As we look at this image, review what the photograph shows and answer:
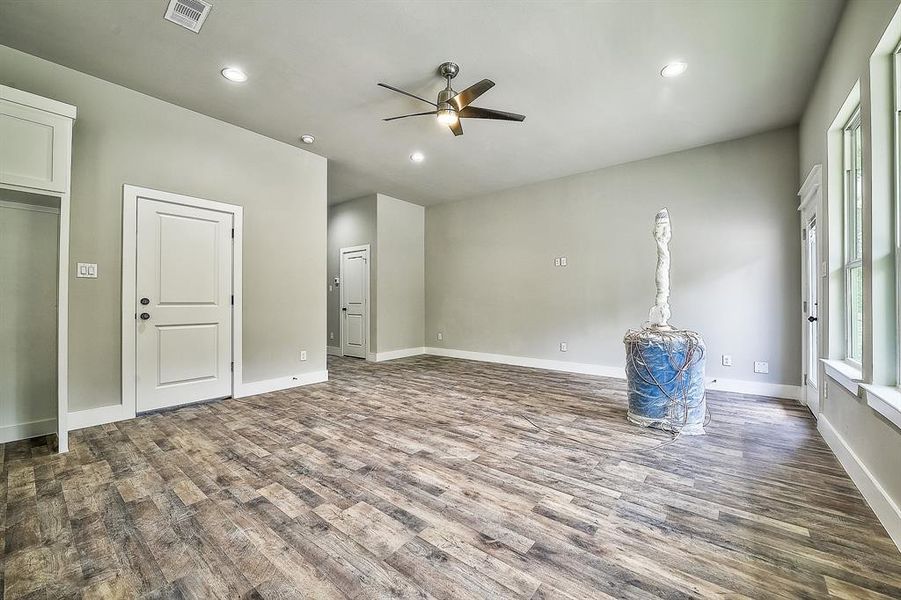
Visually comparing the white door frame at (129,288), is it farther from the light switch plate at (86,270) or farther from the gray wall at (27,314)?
the gray wall at (27,314)

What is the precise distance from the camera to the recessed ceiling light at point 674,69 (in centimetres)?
287

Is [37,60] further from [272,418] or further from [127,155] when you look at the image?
[272,418]

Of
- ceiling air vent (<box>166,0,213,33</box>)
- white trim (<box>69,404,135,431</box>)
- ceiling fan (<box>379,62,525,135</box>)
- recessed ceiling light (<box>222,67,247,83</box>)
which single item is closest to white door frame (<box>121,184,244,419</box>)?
white trim (<box>69,404,135,431</box>)

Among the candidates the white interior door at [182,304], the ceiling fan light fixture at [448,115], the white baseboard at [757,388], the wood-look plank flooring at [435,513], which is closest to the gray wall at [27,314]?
the wood-look plank flooring at [435,513]

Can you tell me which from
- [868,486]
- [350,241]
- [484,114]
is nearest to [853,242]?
[868,486]

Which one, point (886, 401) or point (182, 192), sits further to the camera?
point (182, 192)

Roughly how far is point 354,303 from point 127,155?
12.9ft

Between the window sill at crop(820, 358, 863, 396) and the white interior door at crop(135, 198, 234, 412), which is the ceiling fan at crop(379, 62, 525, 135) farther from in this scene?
the window sill at crop(820, 358, 863, 396)

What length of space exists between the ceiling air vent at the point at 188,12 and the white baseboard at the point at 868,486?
4.58 metres

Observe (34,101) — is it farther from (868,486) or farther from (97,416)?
(868,486)

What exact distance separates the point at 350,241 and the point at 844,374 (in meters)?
6.55

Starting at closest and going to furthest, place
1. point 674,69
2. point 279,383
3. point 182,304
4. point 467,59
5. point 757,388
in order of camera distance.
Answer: point 467,59, point 674,69, point 182,304, point 757,388, point 279,383

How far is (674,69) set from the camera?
2.91m

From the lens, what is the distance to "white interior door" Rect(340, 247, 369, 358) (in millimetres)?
6561
